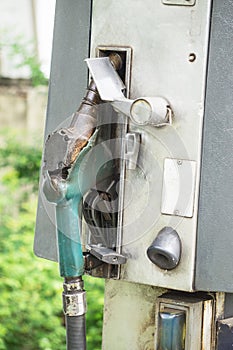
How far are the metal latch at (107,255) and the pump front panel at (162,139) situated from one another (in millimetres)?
32

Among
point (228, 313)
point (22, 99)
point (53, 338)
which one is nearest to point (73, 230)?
point (228, 313)

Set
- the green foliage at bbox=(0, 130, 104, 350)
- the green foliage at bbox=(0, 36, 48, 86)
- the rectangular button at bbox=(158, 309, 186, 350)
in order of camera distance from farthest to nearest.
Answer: the green foliage at bbox=(0, 36, 48, 86), the green foliage at bbox=(0, 130, 104, 350), the rectangular button at bbox=(158, 309, 186, 350)

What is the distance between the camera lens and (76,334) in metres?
2.82

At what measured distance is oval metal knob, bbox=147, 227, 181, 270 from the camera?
2.74m

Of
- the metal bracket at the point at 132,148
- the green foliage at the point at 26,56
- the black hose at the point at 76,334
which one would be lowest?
the black hose at the point at 76,334

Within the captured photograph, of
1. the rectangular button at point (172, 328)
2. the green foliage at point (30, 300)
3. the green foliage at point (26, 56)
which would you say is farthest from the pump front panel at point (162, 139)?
the green foliage at point (26, 56)

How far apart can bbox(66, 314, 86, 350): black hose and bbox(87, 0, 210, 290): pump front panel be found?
19 cm

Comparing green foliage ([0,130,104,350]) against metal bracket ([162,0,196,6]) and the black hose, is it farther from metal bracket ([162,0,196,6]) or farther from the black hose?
metal bracket ([162,0,196,6])

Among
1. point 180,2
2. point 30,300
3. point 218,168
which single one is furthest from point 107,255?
point 30,300

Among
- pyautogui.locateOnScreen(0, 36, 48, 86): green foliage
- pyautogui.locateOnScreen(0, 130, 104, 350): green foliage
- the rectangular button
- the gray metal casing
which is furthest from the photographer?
pyautogui.locateOnScreen(0, 36, 48, 86): green foliage

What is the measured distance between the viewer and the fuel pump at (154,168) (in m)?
2.74

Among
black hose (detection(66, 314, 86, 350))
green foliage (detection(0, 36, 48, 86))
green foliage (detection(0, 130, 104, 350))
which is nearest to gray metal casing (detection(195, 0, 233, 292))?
black hose (detection(66, 314, 86, 350))

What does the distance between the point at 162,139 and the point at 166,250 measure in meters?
0.32

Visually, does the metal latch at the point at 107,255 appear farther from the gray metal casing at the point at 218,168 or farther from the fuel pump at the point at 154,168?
the gray metal casing at the point at 218,168
